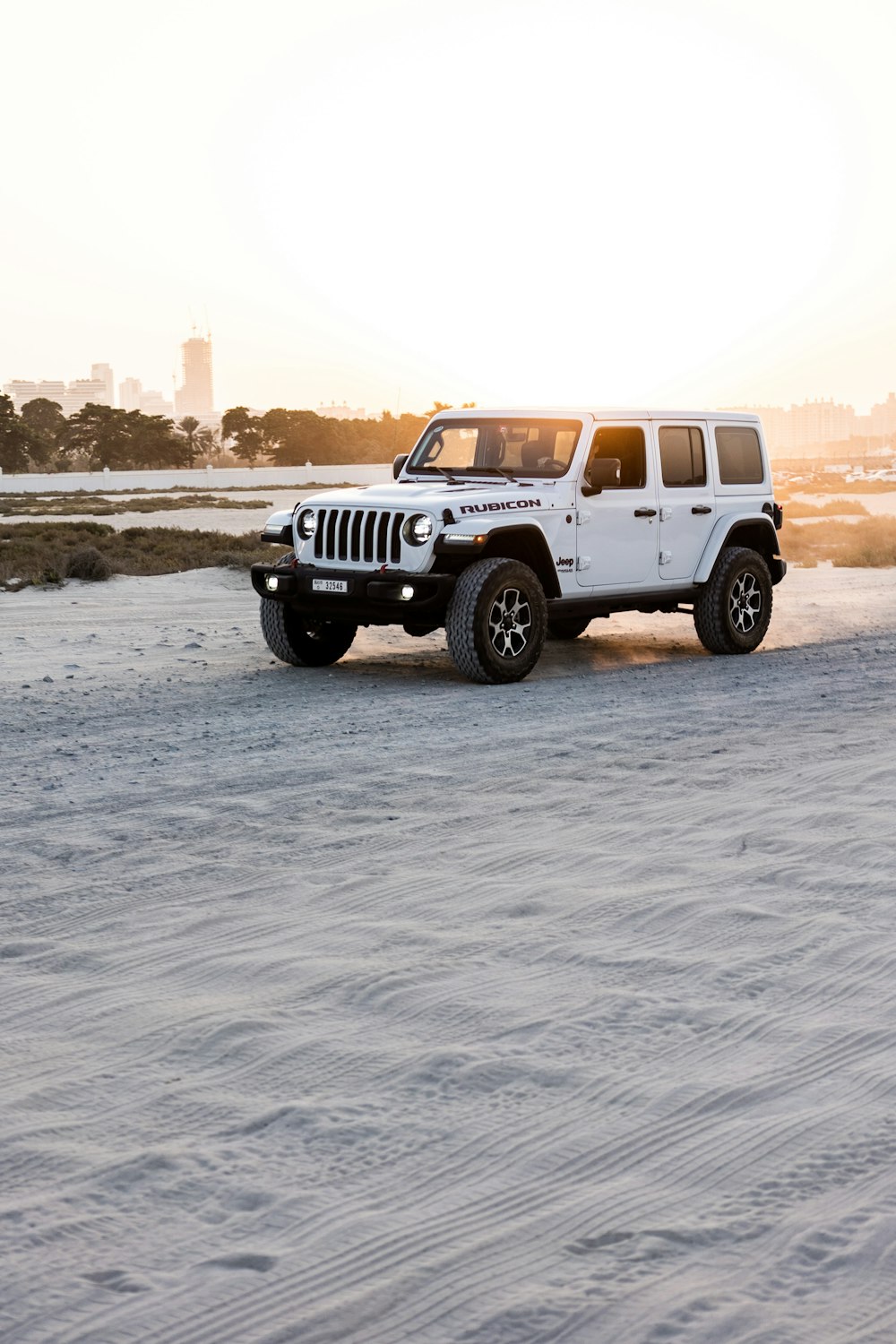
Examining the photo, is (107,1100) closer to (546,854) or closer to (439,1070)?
(439,1070)

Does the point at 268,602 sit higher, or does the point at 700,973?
the point at 268,602

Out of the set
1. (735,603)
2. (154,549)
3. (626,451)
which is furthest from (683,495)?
(154,549)

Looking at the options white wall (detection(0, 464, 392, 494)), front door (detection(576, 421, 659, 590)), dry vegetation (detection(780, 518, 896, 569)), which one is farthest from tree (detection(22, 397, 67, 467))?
front door (detection(576, 421, 659, 590))

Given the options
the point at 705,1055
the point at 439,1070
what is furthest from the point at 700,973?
the point at 439,1070

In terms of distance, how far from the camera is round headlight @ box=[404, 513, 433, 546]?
11.6m

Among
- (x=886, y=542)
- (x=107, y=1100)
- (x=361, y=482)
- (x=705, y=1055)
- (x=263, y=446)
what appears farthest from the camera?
(x=263, y=446)

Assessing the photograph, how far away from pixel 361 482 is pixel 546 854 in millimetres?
67896

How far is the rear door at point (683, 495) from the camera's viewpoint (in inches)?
518

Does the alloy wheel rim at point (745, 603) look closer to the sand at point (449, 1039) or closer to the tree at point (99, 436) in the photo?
the sand at point (449, 1039)

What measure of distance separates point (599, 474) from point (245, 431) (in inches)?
→ 3515

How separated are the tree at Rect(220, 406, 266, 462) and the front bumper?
8841 centimetres

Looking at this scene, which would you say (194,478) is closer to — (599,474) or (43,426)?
(43,426)

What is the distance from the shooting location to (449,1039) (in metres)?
4.54

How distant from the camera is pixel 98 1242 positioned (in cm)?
339
